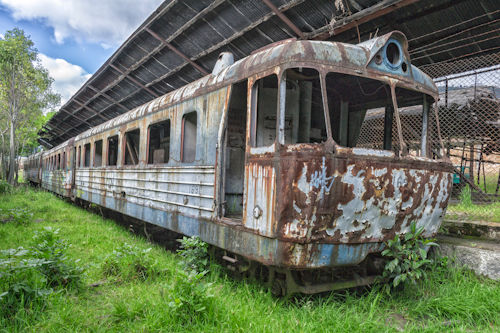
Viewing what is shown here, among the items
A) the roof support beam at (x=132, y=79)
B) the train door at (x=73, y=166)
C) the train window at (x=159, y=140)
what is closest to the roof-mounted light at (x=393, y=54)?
the train window at (x=159, y=140)

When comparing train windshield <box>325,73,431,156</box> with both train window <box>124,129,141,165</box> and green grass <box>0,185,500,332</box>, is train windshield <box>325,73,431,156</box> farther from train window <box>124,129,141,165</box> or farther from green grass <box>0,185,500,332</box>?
train window <box>124,129,141,165</box>

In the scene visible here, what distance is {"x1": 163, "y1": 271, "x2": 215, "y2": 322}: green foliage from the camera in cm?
302

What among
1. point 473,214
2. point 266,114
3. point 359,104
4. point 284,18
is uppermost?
point 284,18

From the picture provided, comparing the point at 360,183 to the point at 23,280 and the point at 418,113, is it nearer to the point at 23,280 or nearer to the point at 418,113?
the point at 23,280

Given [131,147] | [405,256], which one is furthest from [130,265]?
[131,147]

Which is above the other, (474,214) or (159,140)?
(159,140)

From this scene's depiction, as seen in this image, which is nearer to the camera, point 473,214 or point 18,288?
point 18,288

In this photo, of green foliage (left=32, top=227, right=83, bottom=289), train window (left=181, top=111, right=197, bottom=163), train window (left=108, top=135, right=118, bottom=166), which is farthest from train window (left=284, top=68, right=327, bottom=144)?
train window (left=108, top=135, right=118, bottom=166)

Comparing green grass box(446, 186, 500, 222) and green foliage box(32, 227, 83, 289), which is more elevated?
green grass box(446, 186, 500, 222)

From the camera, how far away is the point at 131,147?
784cm

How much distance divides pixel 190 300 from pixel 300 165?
1498mm

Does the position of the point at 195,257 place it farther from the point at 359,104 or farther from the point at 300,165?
the point at 359,104

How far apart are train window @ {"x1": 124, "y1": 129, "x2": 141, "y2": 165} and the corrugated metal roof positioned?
2613 mm

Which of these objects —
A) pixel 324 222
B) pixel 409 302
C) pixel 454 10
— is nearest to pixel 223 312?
pixel 324 222
